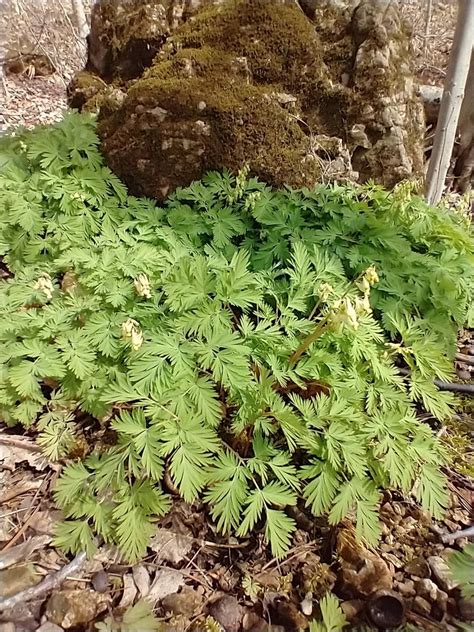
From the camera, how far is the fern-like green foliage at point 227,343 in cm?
182

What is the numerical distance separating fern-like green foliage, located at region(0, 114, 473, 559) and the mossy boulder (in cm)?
28

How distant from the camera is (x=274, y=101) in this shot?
3.36 metres

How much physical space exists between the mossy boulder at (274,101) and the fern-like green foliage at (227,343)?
284 mm

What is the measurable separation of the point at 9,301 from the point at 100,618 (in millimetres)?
1637

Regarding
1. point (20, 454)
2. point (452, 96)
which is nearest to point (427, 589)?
point (20, 454)

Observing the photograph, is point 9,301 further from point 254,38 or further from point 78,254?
point 254,38

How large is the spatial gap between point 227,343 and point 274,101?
7.38 feet

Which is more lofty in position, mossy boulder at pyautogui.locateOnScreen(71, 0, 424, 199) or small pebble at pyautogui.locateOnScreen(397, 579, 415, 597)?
mossy boulder at pyautogui.locateOnScreen(71, 0, 424, 199)

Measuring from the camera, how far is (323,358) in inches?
82.8

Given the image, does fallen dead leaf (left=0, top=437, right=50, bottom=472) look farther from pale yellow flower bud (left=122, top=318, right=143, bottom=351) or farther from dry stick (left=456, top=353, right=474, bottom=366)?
dry stick (left=456, top=353, right=474, bottom=366)

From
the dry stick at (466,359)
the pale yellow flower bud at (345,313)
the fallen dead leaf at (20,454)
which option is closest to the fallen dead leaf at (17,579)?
the fallen dead leaf at (20,454)

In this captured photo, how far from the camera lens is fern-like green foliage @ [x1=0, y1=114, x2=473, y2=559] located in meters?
1.82

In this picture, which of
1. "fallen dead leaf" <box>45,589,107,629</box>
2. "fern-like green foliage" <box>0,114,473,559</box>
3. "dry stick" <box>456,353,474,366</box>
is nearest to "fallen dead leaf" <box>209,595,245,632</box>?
"fern-like green foliage" <box>0,114,473,559</box>

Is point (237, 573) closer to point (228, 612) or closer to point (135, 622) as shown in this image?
point (228, 612)
